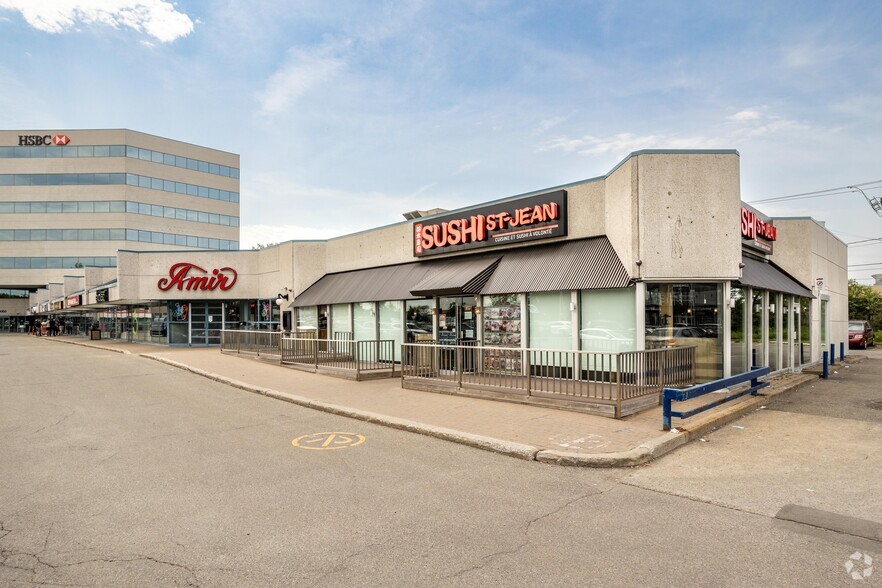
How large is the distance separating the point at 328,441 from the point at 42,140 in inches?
2883

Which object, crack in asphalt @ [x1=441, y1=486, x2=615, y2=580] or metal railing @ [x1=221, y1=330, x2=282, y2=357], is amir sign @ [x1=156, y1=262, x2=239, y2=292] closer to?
metal railing @ [x1=221, y1=330, x2=282, y2=357]

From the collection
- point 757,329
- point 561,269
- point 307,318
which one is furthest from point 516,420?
point 307,318

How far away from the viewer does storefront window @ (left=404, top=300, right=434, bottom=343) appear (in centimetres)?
1678

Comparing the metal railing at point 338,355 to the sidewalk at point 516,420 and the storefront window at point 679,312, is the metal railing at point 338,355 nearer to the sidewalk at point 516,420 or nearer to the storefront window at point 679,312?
the sidewalk at point 516,420

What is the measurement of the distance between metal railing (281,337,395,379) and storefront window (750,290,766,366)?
9362 millimetres

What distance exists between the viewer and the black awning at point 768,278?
12.4 m

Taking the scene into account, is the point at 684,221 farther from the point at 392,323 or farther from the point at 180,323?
the point at 180,323

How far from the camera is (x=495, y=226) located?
1497cm

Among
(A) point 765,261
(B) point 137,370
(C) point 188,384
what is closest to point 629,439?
(A) point 765,261

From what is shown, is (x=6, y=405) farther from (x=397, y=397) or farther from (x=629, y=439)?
(x=629, y=439)

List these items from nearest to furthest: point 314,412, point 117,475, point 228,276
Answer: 1. point 117,475
2. point 314,412
3. point 228,276

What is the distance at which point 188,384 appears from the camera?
14.4 m

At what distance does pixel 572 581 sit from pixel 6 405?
1279 centimetres

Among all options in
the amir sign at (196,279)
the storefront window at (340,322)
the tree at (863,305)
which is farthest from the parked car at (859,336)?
the amir sign at (196,279)
